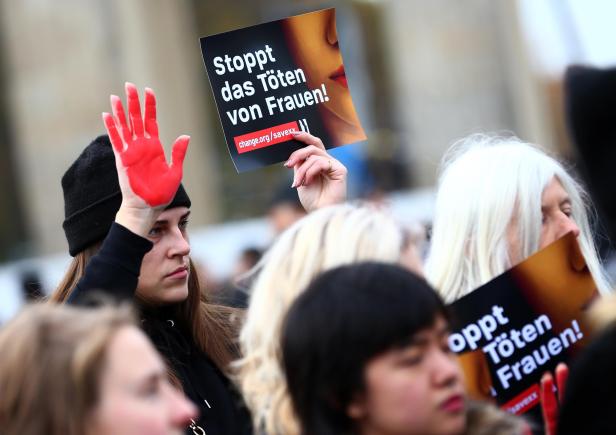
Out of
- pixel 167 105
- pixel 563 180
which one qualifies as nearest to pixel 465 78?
pixel 167 105

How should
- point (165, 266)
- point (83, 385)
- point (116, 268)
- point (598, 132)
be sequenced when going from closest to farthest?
point (83, 385) < point (598, 132) < point (116, 268) < point (165, 266)

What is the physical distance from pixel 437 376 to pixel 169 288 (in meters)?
1.33

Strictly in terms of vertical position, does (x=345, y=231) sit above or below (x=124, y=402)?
above

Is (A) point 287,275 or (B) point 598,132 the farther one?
(A) point 287,275

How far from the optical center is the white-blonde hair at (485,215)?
3.67 metres

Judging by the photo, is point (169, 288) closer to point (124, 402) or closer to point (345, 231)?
point (345, 231)

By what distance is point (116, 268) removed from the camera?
10.8 feet

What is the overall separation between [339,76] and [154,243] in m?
0.83

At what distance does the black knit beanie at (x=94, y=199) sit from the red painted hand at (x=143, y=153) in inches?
12.6

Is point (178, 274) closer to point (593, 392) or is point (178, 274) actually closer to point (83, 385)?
point (83, 385)

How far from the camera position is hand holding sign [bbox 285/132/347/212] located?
3.75m

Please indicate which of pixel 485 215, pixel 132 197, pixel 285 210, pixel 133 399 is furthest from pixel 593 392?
pixel 285 210

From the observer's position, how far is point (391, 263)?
270 cm

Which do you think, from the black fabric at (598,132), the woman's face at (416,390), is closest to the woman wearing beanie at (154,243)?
the woman's face at (416,390)
